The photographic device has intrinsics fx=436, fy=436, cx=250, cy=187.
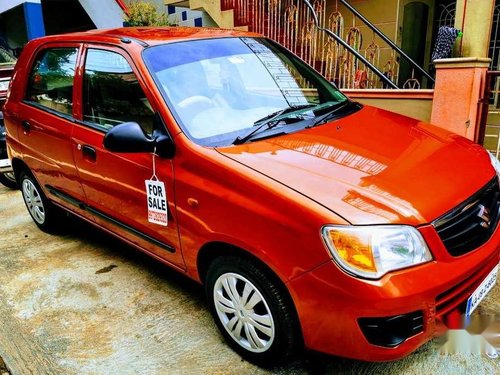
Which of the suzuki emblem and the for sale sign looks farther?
the for sale sign

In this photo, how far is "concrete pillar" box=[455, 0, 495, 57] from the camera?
16.2 ft

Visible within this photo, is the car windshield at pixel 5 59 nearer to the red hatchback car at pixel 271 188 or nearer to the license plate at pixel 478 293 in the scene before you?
the red hatchback car at pixel 271 188

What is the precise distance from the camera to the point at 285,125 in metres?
2.63

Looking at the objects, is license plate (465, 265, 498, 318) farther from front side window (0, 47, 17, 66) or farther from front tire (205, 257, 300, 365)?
front side window (0, 47, 17, 66)

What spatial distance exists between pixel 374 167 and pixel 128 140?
133 centimetres

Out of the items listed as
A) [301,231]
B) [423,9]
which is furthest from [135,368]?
[423,9]

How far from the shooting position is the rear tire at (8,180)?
5789 mm

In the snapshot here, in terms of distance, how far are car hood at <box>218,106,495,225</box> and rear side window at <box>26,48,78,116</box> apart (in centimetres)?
180

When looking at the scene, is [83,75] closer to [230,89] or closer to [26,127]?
[26,127]

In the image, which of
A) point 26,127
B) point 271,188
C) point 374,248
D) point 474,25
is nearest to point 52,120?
point 26,127

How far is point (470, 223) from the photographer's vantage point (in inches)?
81.4

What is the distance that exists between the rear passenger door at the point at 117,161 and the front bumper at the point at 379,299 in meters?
0.99

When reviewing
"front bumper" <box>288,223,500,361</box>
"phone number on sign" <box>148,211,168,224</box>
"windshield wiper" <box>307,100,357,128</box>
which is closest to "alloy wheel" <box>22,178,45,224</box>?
"phone number on sign" <box>148,211,168,224</box>

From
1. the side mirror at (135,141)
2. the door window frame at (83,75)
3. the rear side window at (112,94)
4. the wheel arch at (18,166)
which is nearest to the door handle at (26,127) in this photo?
the wheel arch at (18,166)
